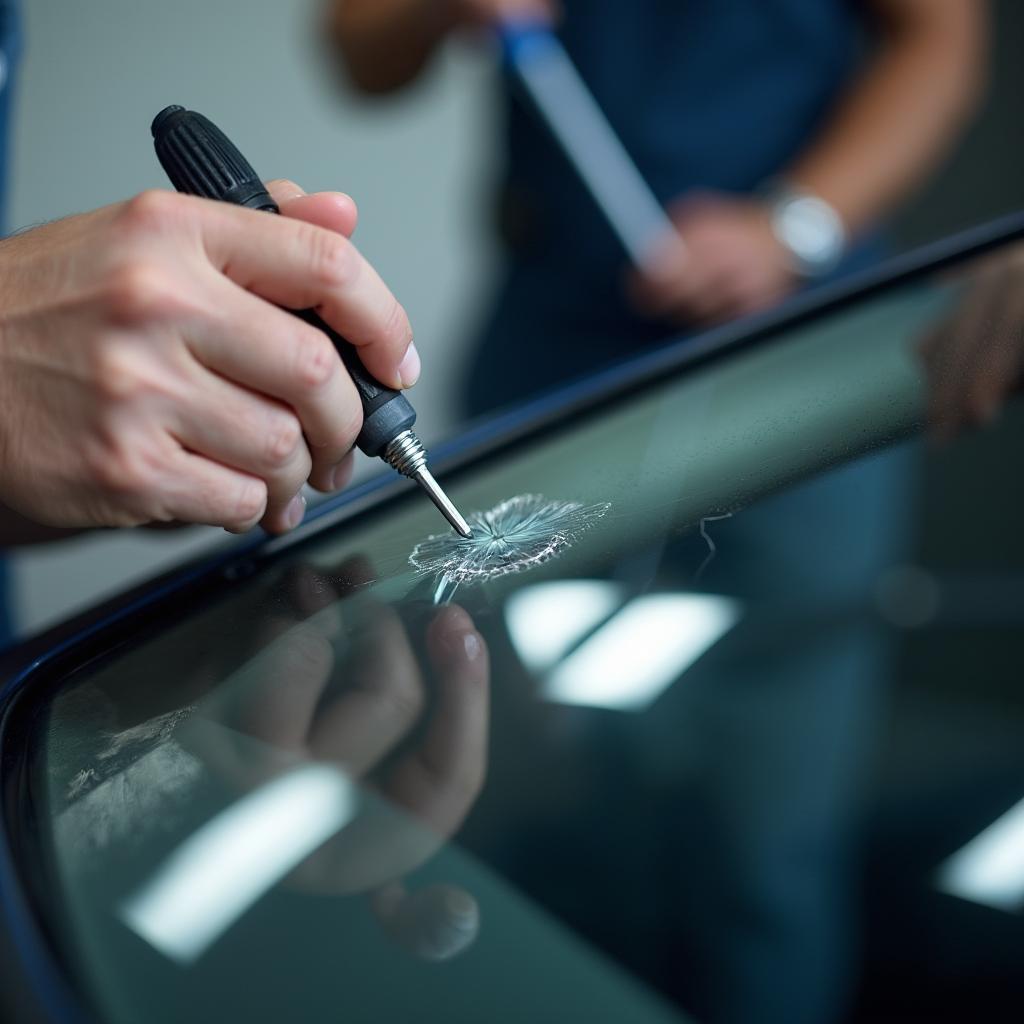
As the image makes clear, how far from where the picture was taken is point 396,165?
1.99m

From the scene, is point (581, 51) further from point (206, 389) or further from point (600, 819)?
point (600, 819)

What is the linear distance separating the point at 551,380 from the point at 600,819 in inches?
31.0

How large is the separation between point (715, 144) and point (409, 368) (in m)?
0.65

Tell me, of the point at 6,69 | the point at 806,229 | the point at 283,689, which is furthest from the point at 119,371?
the point at 806,229

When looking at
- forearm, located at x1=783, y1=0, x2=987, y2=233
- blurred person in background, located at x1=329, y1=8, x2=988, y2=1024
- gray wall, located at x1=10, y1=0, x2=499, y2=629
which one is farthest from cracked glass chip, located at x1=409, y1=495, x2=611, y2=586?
gray wall, located at x1=10, y1=0, x2=499, y2=629

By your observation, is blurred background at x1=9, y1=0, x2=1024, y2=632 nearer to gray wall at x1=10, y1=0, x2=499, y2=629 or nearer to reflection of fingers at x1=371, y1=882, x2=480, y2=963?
gray wall at x1=10, y1=0, x2=499, y2=629

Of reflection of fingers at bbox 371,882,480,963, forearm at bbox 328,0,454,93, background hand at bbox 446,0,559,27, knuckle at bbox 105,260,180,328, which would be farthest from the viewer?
forearm at bbox 328,0,454,93

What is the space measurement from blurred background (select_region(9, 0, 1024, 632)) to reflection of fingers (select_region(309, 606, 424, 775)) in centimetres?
117

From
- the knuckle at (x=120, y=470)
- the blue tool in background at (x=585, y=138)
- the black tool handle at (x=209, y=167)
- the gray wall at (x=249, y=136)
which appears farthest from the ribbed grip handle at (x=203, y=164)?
the gray wall at (x=249, y=136)

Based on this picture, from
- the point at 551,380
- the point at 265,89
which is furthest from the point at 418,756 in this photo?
the point at 265,89

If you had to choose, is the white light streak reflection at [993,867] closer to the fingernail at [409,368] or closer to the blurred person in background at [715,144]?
the fingernail at [409,368]

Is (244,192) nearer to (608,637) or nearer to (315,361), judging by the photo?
(315,361)

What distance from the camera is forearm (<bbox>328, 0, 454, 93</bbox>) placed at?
3.48ft

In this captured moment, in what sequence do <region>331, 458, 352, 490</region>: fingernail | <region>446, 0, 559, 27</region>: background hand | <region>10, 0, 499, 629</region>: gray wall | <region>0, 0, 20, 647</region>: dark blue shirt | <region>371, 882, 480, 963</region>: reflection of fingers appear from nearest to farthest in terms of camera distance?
<region>371, 882, 480, 963</region>: reflection of fingers, <region>331, 458, 352, 490</region>: fingernail, <region>0, 0, 20, 647</region>: dark blue shirt, <region>446, 0, 559, 27</region>: background hand, <region>10, 0, 499, 629</region>: gray wall
